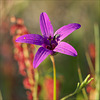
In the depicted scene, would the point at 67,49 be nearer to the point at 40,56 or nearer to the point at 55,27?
the point at 40,56

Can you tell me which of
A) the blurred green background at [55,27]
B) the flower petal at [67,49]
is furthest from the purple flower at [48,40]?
the blurred green background at [55,27]

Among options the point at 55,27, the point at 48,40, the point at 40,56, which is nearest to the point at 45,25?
the point at 48,40

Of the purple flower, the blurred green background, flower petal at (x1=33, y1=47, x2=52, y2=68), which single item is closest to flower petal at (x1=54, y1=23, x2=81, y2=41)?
the purple flower

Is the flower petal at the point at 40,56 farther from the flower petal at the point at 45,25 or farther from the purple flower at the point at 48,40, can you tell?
the flower petal at the point at 45,25

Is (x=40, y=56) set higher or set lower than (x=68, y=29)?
lower

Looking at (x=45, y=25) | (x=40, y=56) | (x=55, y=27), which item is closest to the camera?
(x=40, y=56)

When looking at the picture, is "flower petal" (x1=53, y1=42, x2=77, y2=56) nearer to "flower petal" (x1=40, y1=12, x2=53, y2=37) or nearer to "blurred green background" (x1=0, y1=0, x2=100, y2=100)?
"flower petal" (x1=40, y1=12, x2=53, y2=37)

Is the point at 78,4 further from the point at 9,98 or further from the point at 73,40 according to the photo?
the point at 9,98
